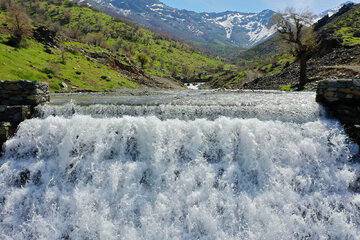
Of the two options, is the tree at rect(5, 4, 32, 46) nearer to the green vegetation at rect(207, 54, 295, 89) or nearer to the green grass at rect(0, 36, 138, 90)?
the green grass at rect(0, 36, 138, 90)

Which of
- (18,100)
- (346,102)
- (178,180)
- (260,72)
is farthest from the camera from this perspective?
(260,72)

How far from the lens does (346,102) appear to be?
517 inches

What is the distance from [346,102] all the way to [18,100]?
2269 cm

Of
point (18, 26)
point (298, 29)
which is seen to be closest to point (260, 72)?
point (298, 29)

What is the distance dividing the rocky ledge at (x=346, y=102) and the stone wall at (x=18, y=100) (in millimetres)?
20824

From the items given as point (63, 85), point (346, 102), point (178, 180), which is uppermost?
point (346, 102)

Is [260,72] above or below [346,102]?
above

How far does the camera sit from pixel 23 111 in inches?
526

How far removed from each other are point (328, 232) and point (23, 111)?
1851 centimetres

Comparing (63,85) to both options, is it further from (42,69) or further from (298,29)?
(298,29)

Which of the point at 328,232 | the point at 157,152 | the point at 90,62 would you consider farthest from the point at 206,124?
the point at 90,62

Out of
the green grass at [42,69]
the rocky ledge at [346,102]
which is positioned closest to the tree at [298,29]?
the rocky ledge at [346,102]

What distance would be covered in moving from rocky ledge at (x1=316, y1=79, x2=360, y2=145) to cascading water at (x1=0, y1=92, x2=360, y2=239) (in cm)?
77

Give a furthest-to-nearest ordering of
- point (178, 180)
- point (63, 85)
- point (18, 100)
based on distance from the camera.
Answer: point (63, 85) < point (18, 100) < point (178, 180)
